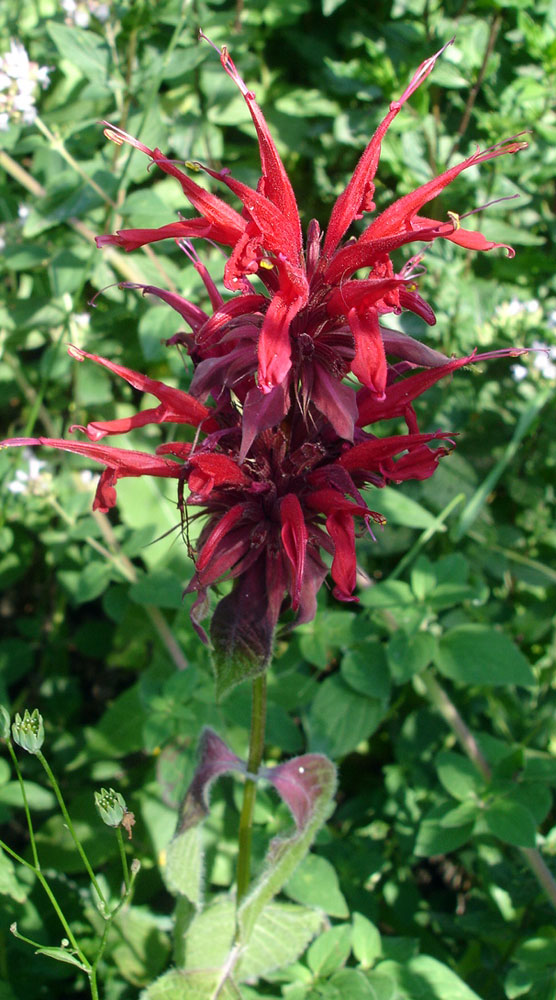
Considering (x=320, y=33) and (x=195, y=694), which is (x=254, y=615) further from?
(x=320, y=33)

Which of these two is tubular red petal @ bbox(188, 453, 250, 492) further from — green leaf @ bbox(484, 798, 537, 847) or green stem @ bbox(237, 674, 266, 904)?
green leaf @ bbox(484, 798, 537, 847)

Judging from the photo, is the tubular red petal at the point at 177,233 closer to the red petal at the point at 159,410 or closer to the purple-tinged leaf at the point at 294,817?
the red petal at the point at 159,410

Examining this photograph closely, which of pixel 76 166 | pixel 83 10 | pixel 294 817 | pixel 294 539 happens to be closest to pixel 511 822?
pixel 294 817

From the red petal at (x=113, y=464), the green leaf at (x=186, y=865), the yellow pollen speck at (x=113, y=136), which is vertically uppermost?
the yellow pollen speck at (x=113, y=136)

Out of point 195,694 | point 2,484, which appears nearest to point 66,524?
point 2,484

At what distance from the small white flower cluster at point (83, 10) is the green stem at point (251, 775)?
55.0 inches

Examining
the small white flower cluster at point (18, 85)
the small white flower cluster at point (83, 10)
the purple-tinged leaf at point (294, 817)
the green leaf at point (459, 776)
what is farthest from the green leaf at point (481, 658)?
the small white flower cluster at point (83, 10)

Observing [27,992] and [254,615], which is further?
[27,992]

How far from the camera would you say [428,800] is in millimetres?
1625

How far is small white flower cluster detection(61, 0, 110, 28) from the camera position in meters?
1.65

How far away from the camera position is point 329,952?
1198 millimetres

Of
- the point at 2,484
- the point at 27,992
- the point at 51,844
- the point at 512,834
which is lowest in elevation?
the point at 27,992

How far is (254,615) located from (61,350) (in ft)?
3.17

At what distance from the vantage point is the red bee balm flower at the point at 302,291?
0.82 meters
